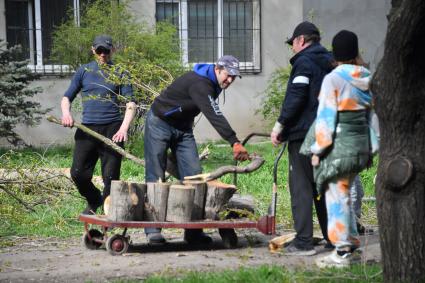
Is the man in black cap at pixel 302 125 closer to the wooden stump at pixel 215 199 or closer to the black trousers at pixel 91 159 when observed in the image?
the wooden stump at pixel 215 199

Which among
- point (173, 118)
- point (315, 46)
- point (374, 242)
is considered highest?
point (315, 46)

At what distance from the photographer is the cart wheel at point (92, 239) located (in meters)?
8.54

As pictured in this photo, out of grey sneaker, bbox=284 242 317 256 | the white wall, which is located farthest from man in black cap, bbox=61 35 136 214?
the white wall

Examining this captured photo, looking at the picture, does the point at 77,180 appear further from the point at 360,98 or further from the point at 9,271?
the point at 360,98

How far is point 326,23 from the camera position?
19.4 meters

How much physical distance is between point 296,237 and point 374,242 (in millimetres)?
924

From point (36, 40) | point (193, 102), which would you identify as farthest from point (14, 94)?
point (193, 102)

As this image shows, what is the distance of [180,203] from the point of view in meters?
7.93

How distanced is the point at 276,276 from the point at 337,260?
2.55ft

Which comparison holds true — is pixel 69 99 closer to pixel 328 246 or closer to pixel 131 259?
pixel 131 259

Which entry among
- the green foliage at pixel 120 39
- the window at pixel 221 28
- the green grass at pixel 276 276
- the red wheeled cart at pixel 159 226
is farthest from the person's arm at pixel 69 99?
the window at pixel 221 28

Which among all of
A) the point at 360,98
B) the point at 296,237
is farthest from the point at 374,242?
the point at 360,98

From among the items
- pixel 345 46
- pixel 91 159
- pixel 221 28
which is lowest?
pixel 91 159

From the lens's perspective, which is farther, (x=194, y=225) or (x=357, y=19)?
(x=357, y=19)
